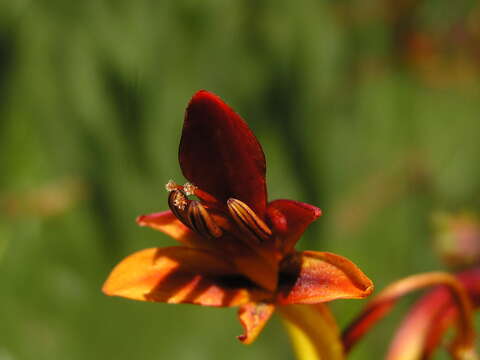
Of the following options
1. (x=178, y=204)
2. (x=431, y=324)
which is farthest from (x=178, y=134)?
(x=178, y=204)

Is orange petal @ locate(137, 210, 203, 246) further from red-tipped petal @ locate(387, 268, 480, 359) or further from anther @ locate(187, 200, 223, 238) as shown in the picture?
red-tipped petal @ locate(387, 268, 480, 359)

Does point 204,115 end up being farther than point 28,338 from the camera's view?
No

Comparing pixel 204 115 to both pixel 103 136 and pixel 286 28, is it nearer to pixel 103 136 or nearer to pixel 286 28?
pixel 103 136

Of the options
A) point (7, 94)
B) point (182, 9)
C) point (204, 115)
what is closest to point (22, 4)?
point (7, 94)

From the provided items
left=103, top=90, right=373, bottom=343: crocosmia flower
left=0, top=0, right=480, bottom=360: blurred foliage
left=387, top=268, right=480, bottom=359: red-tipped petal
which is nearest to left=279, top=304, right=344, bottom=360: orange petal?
left=103, top=90, right=373, bottom=343: crocosmia flower

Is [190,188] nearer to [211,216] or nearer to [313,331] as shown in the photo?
[211,216]

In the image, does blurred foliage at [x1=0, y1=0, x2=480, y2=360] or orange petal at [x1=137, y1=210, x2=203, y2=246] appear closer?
orange petal at [x1=137, y1=210, x2=203, y2=246]

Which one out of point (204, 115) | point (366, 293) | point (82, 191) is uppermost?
point (204, 115)

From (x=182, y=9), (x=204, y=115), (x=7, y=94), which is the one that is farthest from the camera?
(x=182, y=9)
